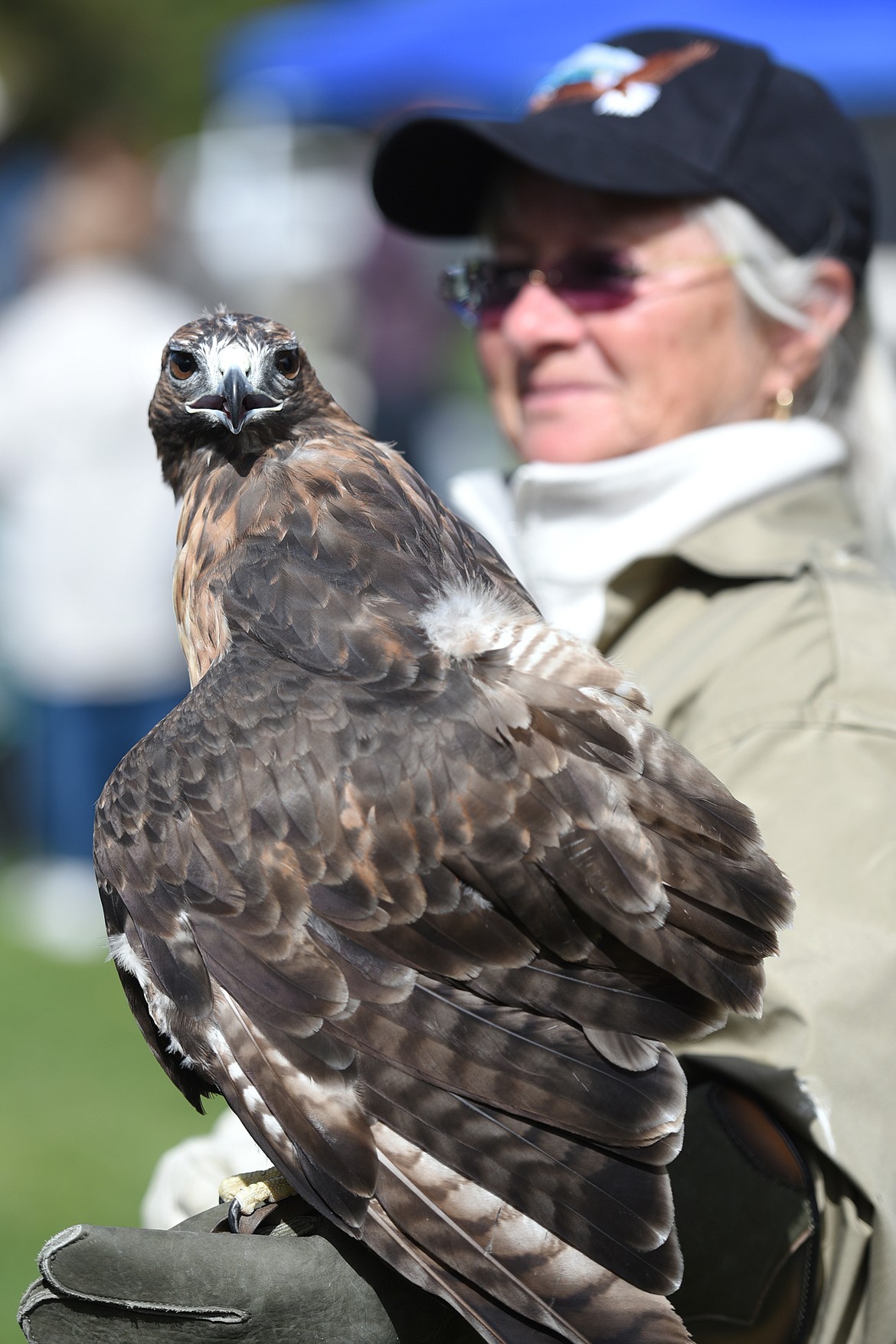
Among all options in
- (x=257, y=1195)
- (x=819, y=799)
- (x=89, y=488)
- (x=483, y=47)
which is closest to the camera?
(x=257, y=1195)

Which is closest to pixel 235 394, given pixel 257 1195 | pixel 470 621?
pixel 470 621

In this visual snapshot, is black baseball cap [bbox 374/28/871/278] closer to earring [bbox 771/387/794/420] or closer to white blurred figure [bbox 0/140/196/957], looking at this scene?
earring [bbox 771/387/794/420]

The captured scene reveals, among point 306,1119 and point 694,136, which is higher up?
point 694,136

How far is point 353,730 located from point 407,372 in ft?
26.6

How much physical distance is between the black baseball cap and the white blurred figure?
3.73 metres

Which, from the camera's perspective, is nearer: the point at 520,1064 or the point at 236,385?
the point at 520,1064

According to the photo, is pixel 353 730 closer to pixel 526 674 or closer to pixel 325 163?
pixel 526 674

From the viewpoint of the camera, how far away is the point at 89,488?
689cm

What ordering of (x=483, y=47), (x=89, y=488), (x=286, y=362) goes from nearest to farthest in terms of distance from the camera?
(x=286, y=362), (x=89, y=488), (x=483, y=47)

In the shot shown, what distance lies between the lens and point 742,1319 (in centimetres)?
216

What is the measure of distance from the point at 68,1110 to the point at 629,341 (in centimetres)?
397

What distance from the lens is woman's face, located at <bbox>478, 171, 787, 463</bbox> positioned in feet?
9.62

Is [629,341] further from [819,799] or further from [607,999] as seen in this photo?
[607,999]

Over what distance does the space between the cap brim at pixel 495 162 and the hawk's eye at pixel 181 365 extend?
2.53 ft
